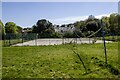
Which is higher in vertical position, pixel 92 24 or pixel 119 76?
pixel 92 24

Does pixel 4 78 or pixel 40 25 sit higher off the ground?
pixel 40 25

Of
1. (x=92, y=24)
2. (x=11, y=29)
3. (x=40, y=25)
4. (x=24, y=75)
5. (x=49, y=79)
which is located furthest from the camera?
(x=40, y=25)

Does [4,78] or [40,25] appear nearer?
[4,78]

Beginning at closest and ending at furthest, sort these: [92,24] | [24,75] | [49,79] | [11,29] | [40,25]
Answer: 1. [49,79]
2. [24,75]
3. [92,24]
4. [11,29]
5. [40,25]

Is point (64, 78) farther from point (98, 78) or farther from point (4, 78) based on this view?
point (4, 78)

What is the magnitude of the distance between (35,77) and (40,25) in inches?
4296

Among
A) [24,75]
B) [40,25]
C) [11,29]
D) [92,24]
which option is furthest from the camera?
[40,25]

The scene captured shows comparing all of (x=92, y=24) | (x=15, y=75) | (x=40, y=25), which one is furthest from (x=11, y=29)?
(x=15, y=75)

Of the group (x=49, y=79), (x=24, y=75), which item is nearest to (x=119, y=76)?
(x=49, y=79)

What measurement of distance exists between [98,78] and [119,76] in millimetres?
885

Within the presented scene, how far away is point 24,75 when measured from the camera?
30.5 ft

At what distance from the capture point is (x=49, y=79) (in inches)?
333

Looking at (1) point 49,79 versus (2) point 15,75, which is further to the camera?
(2) point 15,75

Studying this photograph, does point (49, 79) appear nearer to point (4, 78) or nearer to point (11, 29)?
point (4, 78)
